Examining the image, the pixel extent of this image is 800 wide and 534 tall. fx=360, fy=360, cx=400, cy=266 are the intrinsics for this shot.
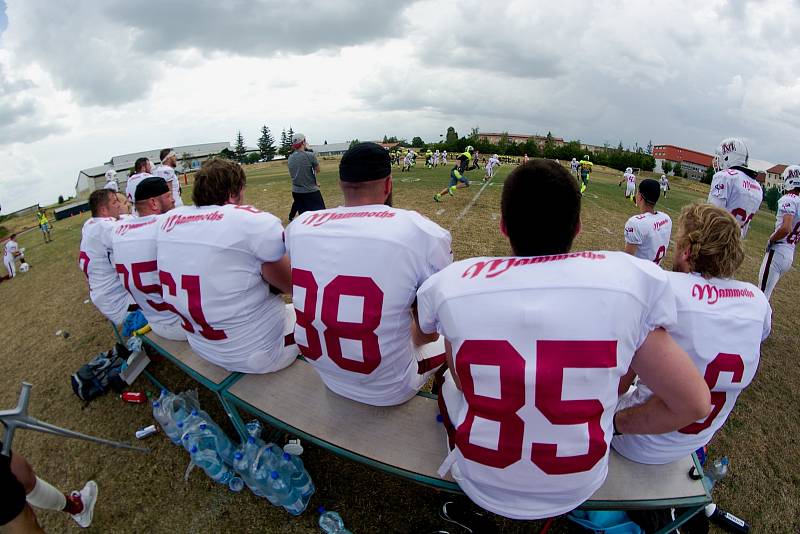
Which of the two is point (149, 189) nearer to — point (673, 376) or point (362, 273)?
point (362, 273)

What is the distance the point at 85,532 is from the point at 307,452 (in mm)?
1571

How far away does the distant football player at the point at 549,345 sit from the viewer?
Answer: 1253 millimetres

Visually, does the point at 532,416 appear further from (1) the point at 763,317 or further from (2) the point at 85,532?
(2) the point at 85,532

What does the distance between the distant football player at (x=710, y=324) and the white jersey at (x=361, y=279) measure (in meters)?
1.12

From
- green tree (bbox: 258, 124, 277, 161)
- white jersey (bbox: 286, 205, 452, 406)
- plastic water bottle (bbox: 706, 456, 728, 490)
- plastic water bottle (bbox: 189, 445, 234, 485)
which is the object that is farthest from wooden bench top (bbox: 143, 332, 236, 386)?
green tree (bbox: 258, 124, 277, 161)

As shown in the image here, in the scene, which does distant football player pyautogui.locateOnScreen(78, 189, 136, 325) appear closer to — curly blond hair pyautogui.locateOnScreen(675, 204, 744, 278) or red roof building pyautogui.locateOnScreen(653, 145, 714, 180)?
curly blond hair pyautogui.locateOnScreen(675, 204, 744, 278)

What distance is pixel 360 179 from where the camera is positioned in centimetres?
212

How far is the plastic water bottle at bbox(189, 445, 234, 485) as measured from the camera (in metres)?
2.70

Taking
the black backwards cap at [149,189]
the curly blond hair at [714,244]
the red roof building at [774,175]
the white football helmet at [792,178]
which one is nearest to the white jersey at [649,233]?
the white football helmet at [792,178]

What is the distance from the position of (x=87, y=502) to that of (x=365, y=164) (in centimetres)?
318

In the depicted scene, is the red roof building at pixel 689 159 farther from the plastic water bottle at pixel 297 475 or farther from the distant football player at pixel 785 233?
the plastic water bottle at pixel 297 475

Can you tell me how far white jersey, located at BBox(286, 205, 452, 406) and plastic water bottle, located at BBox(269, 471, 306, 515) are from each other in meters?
1.06

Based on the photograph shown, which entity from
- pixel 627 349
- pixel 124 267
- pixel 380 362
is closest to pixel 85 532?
pixel 124 267

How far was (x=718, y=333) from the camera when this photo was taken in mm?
1688
